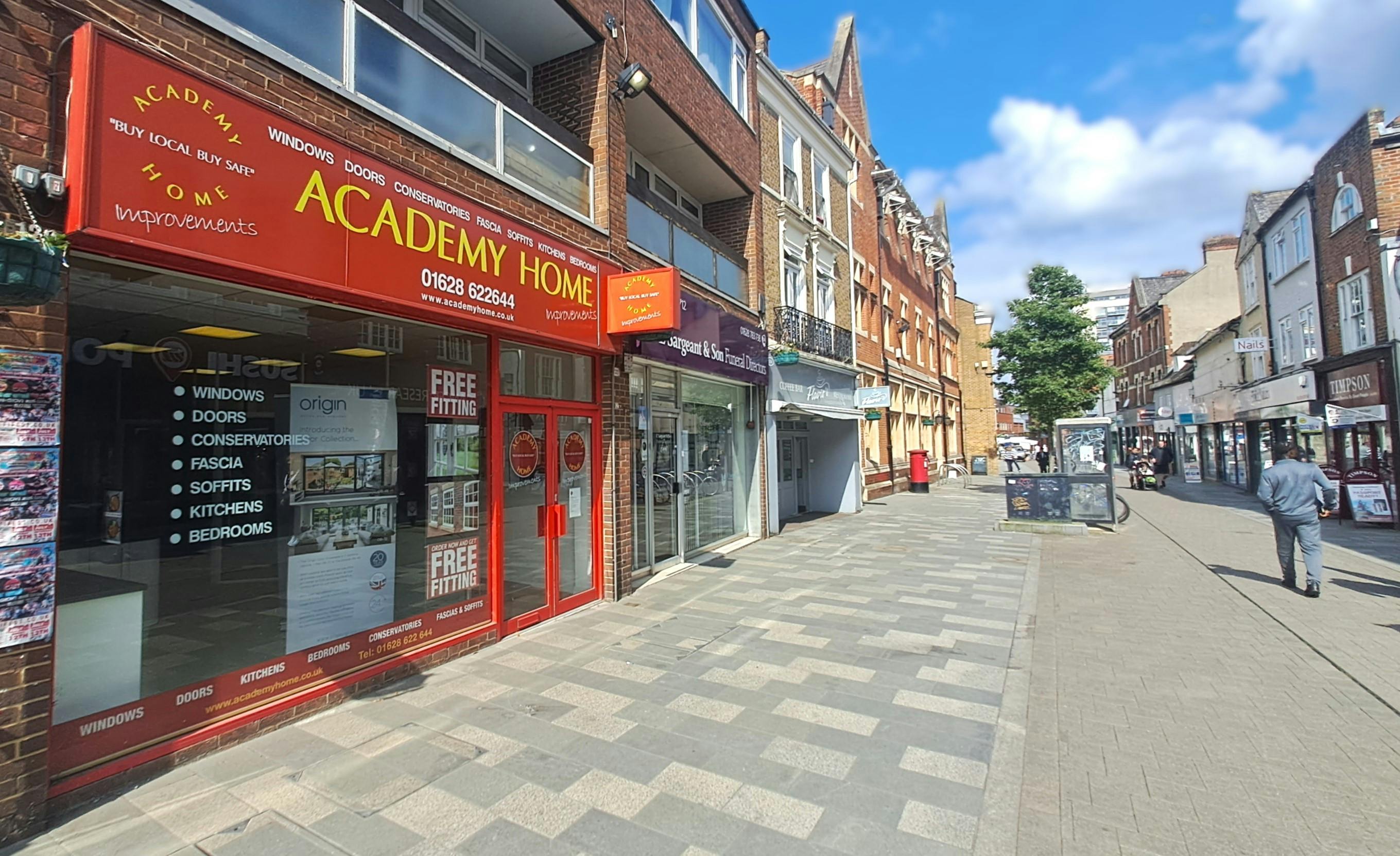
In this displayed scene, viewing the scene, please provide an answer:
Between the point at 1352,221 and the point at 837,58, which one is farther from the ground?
the point at 837,58

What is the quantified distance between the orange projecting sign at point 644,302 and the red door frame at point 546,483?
2.01 feet

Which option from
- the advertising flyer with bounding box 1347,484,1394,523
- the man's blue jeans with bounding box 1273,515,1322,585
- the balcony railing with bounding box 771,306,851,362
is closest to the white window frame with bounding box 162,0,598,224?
the balcony railing with bounding box 771,306,851,362

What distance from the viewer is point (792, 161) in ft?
46.8

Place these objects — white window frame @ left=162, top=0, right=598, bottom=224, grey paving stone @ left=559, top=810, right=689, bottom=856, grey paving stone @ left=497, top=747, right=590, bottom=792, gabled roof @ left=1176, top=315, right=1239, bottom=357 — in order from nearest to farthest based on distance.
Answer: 1. grey paving stone @ left=559, top=810, right=689, bottom=856
2. grey paving stone @ left=497, top=747, right=590, bottom=792
3. white window frame @ left=162, top=0, right=598, bottom=224
4. gabled roof @ left=1176, top=315, right=1239, bottom=357

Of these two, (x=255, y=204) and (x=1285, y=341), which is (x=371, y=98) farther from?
(x=1285, y=341)

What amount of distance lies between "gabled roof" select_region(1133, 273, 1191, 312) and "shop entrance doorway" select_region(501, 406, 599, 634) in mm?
43394

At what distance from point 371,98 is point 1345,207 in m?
20.1

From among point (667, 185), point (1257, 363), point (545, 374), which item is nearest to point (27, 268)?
point (545, 374)

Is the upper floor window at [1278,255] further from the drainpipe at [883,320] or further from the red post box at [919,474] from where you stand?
the red post box at [919,474]

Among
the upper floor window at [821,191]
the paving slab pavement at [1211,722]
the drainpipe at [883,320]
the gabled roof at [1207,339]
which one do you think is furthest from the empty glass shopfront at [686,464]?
the gabled roof at [1207,339]

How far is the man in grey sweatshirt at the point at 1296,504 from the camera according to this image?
23.9 feet

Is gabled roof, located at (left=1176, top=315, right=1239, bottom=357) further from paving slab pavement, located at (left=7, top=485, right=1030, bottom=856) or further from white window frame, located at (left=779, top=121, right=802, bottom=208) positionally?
paving slab pavement, located at (left=7, top=485, right=1030, bottom=856)

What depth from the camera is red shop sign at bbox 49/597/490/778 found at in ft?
10.5

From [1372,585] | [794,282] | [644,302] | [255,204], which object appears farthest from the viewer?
[794,282]
